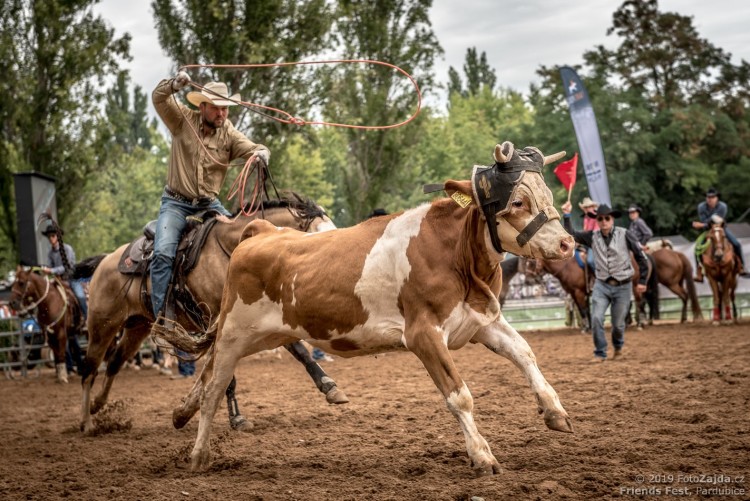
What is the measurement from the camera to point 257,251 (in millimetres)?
6188

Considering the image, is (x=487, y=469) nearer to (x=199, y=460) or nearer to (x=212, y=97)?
(x=199, y=460)

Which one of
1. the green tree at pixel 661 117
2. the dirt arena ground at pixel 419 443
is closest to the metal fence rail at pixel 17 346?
the dirt arena ground at pixel 419 443

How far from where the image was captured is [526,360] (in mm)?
5453

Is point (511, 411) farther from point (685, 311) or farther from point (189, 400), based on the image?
point (685, 311)

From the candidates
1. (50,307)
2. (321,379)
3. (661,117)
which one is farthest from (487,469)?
(661,117)

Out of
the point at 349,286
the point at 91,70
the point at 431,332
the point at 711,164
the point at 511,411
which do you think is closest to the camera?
the point at 431,332

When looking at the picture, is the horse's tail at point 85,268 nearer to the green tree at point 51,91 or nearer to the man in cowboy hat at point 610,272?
the man in cowboy hat at point 610,272

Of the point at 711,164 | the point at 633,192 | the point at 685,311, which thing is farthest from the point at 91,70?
the point at 711,164

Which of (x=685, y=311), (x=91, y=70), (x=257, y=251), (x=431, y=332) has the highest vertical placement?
(x=91, y=70)

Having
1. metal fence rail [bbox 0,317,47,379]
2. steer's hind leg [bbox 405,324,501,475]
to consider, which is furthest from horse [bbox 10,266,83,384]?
steer's hind leg [bbox 405,324,501,475]

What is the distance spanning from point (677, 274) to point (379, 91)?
10647 millimetres

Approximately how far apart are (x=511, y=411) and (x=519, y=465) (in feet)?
7.49

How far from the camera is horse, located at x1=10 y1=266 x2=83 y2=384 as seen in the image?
15.1m

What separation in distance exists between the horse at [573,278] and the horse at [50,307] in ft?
30.3
